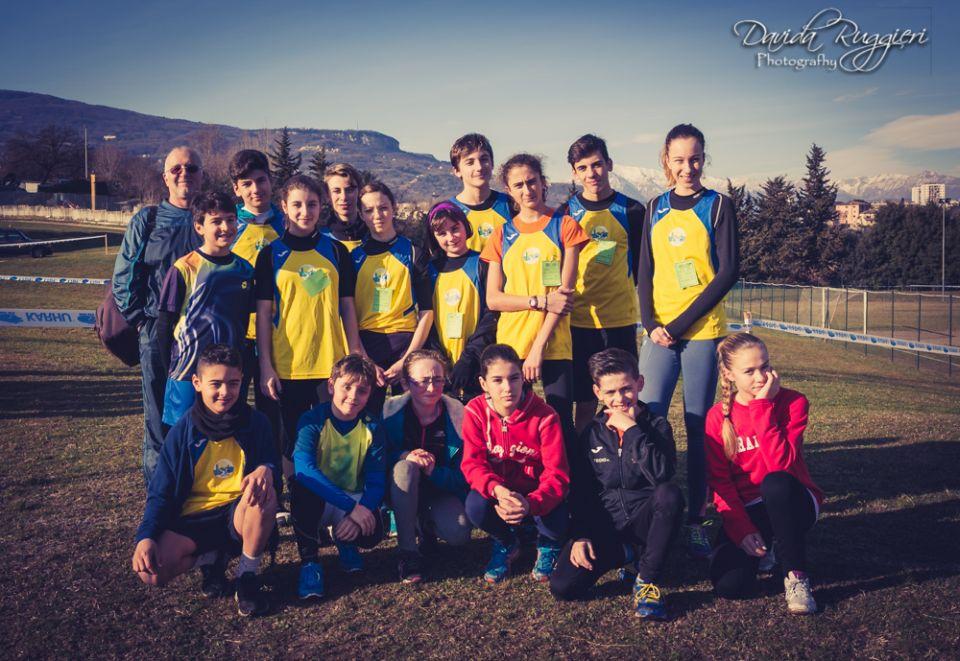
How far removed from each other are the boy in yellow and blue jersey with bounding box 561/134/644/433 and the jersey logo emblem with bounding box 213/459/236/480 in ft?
7.05

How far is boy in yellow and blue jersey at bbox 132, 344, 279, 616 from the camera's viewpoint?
3.41 m

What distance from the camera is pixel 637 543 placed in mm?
3617

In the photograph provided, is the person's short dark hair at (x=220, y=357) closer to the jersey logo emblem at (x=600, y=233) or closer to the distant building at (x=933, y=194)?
the jersey logo emblem at (x=600, y=233)

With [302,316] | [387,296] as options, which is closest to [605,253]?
[387,296]

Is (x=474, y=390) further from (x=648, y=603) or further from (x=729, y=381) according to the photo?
(x=648, y=603)

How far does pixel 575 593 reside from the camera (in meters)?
3.47

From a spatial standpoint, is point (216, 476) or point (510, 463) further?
point (510, 463)

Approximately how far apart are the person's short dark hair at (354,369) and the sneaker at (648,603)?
1717mm

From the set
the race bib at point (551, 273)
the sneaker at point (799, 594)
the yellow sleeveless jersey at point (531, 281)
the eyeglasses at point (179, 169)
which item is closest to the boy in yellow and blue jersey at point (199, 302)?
the eyeglasses at point (179, 169)

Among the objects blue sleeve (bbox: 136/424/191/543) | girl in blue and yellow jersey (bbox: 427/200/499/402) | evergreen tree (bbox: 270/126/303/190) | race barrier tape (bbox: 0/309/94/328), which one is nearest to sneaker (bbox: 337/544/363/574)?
blue sleeve (bbox: 136/424/191/543)

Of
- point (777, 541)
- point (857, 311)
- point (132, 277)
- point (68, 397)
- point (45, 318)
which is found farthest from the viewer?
point (857, 311)

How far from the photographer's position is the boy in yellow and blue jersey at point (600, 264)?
462 cm

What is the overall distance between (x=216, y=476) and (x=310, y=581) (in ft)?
2.33

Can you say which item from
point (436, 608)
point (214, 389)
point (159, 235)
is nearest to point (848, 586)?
point (436, 608)
